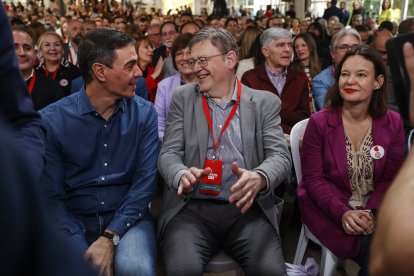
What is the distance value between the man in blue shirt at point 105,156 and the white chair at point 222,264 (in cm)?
27

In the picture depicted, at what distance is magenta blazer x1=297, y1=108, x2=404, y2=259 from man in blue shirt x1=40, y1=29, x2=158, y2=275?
0.83m

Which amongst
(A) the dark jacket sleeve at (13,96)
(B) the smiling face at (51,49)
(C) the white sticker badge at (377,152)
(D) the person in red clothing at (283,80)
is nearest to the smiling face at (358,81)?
(C) the white sticker badge at (377,152)

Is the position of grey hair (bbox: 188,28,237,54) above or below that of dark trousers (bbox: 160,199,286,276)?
above

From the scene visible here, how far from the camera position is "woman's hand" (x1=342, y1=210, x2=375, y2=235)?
204cm

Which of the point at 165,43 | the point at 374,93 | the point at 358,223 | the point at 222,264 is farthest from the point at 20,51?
the point at 165,43

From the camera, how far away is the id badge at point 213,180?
2.04 meters

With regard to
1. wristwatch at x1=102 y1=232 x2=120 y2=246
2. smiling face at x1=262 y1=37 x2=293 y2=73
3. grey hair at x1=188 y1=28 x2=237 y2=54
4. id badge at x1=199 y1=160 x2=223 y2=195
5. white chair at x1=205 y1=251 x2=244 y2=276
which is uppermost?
grey hair at x1=188 y1=28 x2=237 y2=54

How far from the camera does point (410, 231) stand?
0.50 metres

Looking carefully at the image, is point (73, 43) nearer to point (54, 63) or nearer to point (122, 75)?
point (54, 63)

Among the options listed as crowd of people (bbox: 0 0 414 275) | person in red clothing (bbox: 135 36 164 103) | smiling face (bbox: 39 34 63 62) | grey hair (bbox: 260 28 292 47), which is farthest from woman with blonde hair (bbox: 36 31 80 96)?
crowd of people (bbox: 0 0 414 275)

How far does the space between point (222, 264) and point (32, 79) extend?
2068mm

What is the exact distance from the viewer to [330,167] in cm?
226

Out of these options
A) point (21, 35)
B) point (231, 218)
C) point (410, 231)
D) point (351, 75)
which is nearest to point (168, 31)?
point (21, 35)

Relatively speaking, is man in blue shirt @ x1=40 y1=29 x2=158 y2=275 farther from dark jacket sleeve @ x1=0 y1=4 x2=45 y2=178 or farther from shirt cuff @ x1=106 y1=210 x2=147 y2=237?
dark jacket sleeve @ x1=0 y1=4 x2=45 y2=178
